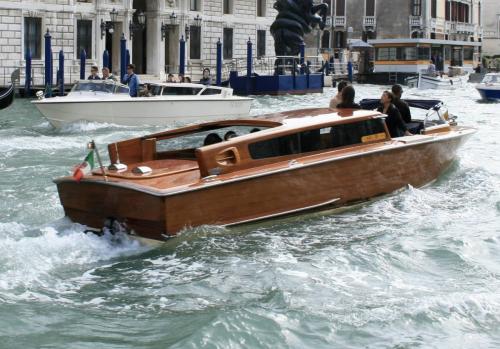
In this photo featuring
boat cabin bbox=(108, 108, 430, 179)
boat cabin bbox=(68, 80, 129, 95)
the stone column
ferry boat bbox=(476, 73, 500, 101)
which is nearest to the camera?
boat cabin bbox=(108, 108, 430, 179)

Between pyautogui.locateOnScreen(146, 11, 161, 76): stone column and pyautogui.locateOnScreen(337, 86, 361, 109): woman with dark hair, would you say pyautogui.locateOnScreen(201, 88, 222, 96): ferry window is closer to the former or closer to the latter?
pyautogui.locateOnScreen(337, 86, 361, 109): woman with dark hair

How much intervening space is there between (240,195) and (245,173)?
0.68 feet

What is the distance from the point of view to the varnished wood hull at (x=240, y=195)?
7.86 meters

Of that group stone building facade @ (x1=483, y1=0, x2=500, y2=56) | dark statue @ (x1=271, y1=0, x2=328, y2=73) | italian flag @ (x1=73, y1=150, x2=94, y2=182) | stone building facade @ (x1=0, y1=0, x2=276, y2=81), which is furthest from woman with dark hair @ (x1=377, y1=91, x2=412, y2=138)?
stone building facade @ (x1=483, y1=0, x2=500, y2=56)

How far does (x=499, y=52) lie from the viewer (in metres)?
77.2

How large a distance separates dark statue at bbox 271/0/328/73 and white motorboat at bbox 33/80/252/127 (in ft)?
55.3

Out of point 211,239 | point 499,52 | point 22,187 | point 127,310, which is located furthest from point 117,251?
point 499,52

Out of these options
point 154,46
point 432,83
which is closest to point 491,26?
point 432,83

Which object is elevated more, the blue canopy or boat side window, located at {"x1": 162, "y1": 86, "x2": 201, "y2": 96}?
boat side window, located at {"x1": 162, "y1": 86, "x2": 201, "y2": 96}

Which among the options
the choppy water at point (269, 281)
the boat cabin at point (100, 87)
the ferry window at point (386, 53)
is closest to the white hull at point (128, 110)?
the boat cabin at point (100, 87)

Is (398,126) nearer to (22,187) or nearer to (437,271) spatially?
(437,271)

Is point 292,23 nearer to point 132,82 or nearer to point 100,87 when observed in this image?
point 132,82

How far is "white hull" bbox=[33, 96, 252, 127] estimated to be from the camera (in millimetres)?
19109

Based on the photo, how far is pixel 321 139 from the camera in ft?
30.4
